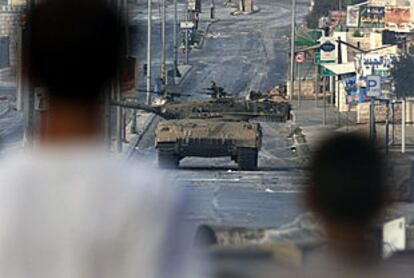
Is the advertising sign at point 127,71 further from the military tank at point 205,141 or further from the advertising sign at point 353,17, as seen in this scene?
the advertising sign at point 353,17

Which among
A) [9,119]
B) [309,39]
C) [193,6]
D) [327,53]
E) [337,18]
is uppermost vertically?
[193,6]

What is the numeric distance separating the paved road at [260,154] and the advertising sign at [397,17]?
6.84 meters

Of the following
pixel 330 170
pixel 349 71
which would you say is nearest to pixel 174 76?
pixel 349 71

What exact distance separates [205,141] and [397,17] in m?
25.8

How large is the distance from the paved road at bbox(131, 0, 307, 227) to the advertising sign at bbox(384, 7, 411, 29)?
6.84 m

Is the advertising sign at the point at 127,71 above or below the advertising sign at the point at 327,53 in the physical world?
below

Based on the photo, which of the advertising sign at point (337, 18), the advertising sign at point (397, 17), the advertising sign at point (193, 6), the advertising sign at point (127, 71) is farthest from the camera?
the advertising sign at point (193, 6)

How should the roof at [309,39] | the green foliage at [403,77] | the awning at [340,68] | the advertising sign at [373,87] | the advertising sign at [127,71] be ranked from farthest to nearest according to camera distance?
the roof at [309,39] < the awning at [340,68] < the green foliage at [403,77] < the advertising sign at [373,87] < the advertising sign at [127,71]

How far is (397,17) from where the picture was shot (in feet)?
156

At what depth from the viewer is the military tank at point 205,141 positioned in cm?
2336

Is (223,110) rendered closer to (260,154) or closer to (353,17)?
(260,154)

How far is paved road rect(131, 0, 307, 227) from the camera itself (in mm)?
15211

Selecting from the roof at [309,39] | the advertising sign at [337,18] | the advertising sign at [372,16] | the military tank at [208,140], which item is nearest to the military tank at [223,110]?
the military tank at [208,140]

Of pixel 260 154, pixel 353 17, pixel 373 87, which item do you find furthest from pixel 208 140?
pixel 353 17
